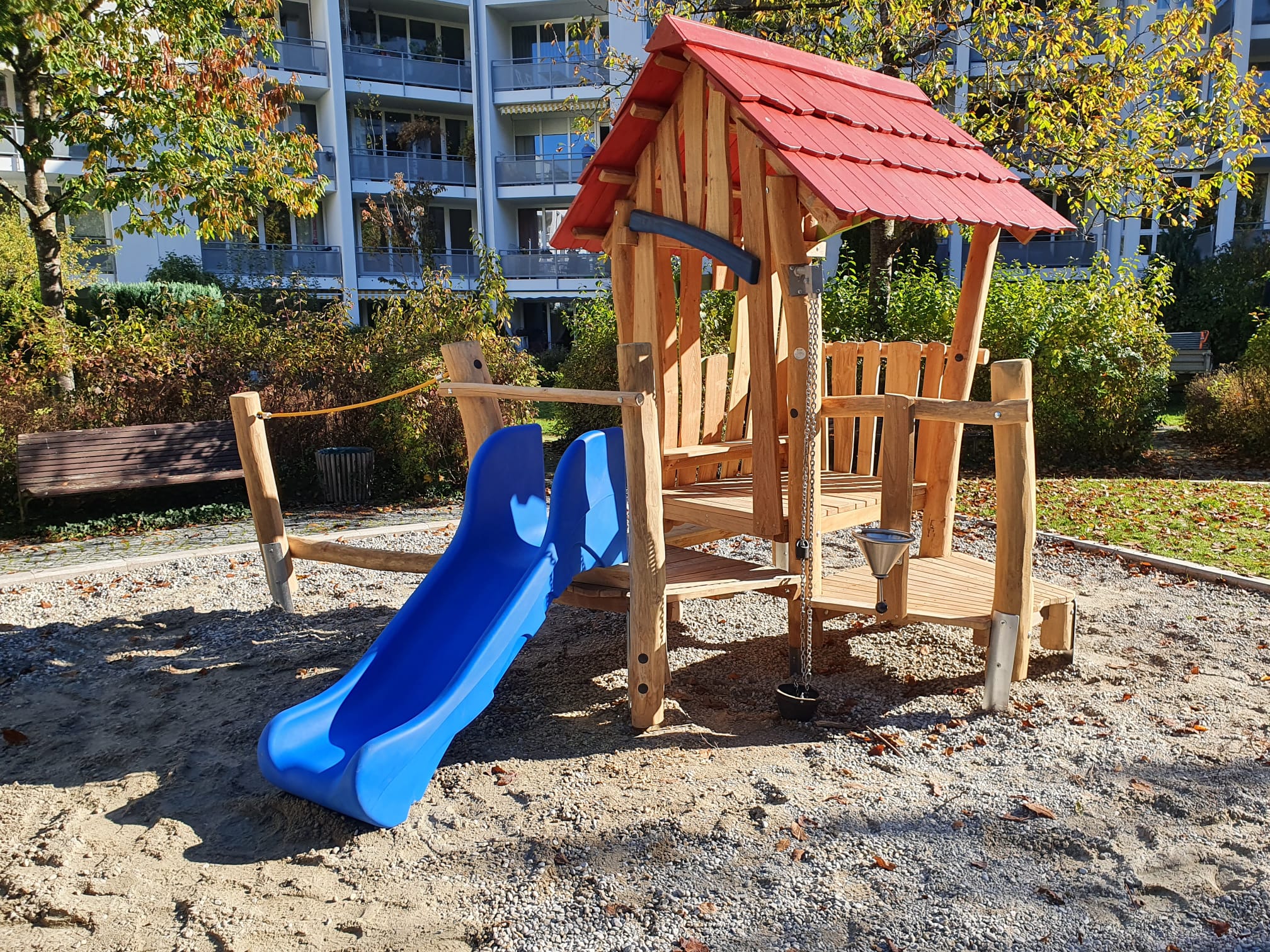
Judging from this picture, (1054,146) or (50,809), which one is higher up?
(1054,146)

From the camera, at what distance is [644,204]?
212 inches

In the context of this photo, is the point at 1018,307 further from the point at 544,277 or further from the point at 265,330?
the point at 544,277

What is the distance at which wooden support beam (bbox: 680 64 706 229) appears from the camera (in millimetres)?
4875

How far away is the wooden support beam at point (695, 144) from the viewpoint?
4.88 meters

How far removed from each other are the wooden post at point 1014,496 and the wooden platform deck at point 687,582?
99 centimetres

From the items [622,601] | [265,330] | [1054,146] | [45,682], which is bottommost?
[45,682]

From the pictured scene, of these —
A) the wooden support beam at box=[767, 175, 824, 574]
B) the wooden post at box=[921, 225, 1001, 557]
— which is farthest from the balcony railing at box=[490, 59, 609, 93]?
the wooden support beam at box=[767, 175, 824, 574]

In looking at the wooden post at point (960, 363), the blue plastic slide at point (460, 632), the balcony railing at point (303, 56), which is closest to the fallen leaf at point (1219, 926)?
the blue plastic slide at point (460, 632)

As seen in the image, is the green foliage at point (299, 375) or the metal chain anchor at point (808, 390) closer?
the metal chain anchor at point (808, 390)

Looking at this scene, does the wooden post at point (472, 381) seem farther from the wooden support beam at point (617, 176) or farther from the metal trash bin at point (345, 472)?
the metal trash bin at point (345, 472)

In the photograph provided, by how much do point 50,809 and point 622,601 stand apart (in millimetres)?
2534

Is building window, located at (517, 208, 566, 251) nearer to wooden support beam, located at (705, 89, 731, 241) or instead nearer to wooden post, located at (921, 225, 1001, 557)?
wooden post, located at (921, 225, 1001, 557)

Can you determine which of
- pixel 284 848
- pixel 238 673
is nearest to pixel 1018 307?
pixel 238 673

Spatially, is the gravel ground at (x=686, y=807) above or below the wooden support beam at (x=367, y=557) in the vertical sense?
below
